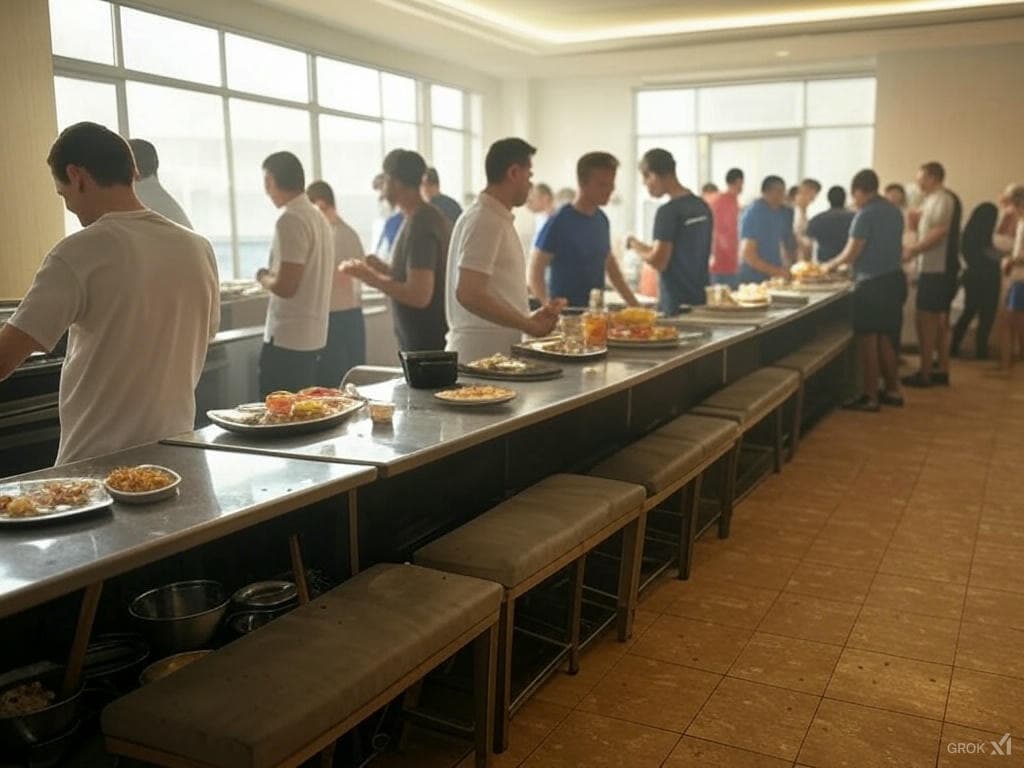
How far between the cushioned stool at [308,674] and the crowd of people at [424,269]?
870 mm

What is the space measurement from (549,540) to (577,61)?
8.32m

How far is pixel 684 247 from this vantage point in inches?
221

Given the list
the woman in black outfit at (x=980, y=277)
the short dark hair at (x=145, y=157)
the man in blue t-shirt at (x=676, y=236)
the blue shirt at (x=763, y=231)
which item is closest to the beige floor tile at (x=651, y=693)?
the man in blue t-shirt at (x=676, y=236)

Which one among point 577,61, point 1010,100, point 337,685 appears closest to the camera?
point 337,685

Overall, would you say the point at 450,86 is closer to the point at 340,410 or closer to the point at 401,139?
the point at 401,139

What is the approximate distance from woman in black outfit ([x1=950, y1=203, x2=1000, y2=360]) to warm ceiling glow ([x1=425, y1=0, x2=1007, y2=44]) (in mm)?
1916

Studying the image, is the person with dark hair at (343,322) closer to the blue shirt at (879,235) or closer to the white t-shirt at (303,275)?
the white t-shirt at (303,275)

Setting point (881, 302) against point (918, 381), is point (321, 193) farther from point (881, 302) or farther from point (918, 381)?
point (918, 381)

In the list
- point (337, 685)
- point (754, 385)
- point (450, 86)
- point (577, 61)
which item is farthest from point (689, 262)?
point (450, 86)

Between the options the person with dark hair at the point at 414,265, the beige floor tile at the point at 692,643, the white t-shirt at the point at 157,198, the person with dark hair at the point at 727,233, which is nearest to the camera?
the beige floor tile at the point at 692,643

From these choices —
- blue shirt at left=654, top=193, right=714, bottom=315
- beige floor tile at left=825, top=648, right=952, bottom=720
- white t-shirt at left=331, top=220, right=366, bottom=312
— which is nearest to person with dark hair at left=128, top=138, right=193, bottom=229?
white t-shirt at left=331, top=220, right=366, bottom=312

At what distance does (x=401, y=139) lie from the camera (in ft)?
33.6

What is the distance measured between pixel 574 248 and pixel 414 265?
89 cm

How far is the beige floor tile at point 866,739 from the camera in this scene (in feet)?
8.09
